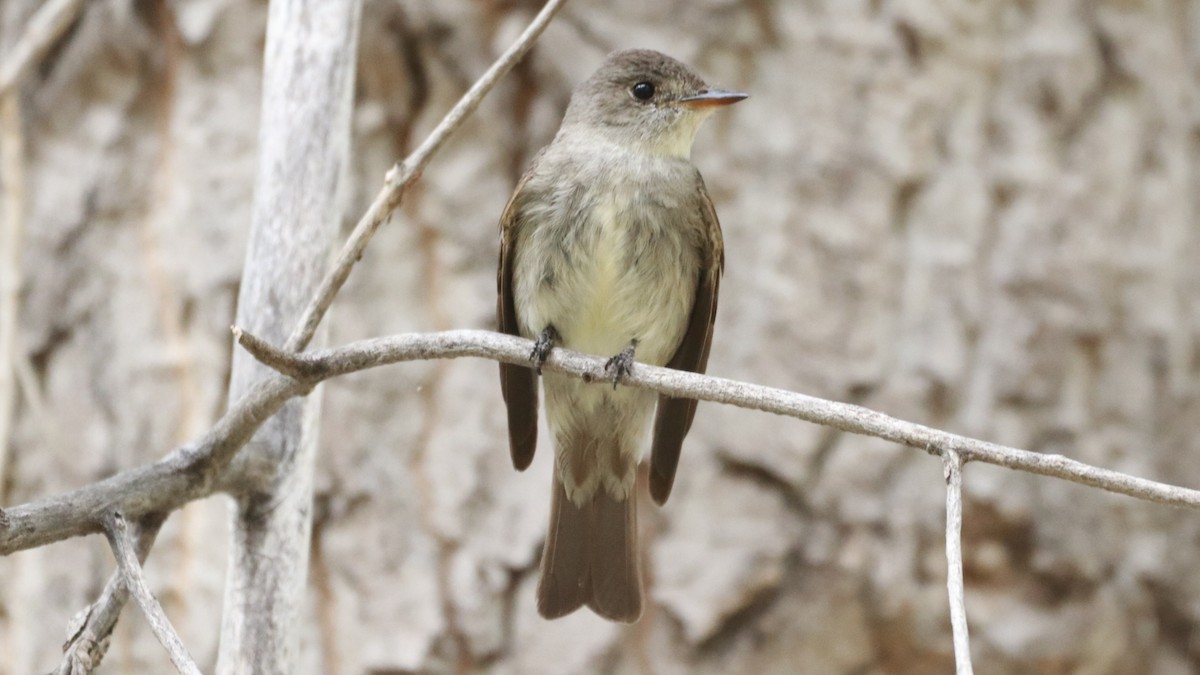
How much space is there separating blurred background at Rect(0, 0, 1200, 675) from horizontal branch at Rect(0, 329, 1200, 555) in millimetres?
1393

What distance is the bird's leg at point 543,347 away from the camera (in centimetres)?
226

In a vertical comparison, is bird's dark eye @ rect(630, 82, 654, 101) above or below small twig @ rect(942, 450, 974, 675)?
above

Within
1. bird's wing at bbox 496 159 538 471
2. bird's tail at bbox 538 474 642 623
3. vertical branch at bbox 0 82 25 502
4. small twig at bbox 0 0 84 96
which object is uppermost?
small twig at bbox 0 0 84 96

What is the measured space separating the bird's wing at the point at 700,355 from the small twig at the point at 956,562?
1313 millimetres

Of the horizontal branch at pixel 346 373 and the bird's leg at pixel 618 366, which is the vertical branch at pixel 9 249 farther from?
the bird's leg at pixel 618 366

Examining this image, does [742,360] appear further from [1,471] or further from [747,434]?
[1,471]

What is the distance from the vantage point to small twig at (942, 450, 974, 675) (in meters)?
1.64

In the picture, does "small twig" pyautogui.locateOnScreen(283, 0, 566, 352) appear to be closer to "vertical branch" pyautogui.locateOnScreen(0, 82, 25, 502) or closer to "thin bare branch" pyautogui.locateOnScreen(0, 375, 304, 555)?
"thin bare branch" pyautogui.locateOnScreen(0, 375, 304, 555)

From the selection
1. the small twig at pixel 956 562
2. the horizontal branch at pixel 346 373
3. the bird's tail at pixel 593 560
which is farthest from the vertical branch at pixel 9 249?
the small twig at pixel 956 562

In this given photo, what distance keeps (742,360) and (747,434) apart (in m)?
0.20

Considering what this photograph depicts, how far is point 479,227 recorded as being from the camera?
3.71 m

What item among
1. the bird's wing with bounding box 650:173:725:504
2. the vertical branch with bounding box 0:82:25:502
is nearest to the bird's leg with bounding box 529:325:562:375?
the bird's wing with bounding box 650:173:725:504

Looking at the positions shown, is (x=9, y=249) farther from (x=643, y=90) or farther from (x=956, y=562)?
(x=956, y=562)

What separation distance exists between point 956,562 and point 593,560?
1.47 metres
